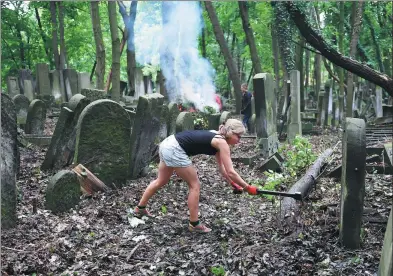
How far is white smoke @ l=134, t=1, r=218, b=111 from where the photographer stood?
18.4m

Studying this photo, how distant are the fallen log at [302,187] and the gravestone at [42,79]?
1366 cm

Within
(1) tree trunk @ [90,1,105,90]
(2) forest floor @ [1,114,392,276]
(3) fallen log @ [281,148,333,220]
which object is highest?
(1) tree trunk @ [90,1,105,90]

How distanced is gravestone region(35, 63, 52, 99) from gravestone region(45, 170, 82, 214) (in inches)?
526

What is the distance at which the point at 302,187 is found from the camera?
6188mm

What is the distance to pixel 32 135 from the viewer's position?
10.9 metres

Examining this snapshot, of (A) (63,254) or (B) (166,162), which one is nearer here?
(A) (63,254)

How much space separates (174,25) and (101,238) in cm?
1692

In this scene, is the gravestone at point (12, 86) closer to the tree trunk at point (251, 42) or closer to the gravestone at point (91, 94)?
the gravestone at point (91, 94)

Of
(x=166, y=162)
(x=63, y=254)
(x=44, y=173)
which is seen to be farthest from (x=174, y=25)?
(x=63, y=254)

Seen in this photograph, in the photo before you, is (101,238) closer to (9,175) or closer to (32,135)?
(9,175)

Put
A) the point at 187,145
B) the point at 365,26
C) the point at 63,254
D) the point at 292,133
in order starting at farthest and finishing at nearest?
the point at 365,26, the point at 292,133, the point at 187,145, the point at 63,254

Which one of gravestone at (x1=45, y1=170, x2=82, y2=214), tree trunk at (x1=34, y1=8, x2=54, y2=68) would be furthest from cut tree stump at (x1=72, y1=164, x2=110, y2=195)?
tree trunk at (x1=34, y1=8, x2=54, y2=68)

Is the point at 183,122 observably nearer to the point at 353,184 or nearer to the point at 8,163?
the point at 8,163

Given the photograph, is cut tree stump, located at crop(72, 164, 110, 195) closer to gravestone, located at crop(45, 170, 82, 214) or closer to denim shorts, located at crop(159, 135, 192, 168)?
gravestone, located at crop(45, 170, 82, 214)
